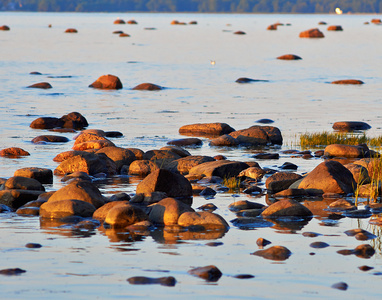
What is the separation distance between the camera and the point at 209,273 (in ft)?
29.9

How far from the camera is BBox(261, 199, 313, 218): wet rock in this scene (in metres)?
Answer: 12.4

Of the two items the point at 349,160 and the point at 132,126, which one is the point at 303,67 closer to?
the point at 132,126

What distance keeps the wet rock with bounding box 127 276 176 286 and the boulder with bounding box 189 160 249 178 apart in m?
7.21

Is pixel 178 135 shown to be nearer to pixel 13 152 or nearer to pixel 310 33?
pixel 13 152

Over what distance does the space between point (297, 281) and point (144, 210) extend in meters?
3.83

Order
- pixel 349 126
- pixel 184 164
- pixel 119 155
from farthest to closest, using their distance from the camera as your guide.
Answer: pixel 349 126 → pixel 119 155 → pixel 184 164

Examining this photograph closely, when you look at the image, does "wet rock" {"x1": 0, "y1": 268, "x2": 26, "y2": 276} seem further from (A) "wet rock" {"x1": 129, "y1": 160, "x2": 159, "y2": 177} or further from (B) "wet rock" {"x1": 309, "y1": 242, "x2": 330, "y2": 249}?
(A) "wet rock" {"x1": 129, "y1": 160, "x2": 159, "y2": 177}

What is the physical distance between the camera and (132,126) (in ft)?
86.1

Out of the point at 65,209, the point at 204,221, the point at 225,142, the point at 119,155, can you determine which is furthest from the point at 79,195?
the point at 225,142

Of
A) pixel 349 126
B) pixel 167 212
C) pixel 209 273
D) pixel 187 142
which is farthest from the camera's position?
pixel 349 126

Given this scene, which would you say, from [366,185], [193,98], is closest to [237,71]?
[193,98]

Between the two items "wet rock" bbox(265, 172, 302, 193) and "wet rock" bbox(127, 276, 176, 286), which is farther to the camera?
"wet rock" bbox(265, 172, 302, 193)

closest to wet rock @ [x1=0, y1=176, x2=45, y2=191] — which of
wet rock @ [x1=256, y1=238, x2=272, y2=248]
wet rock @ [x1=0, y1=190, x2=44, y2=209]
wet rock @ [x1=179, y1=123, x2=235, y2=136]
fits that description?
wet rock @ [x1=0, y1=190, x2=44, y2=209]

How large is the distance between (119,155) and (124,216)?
6.06 m
